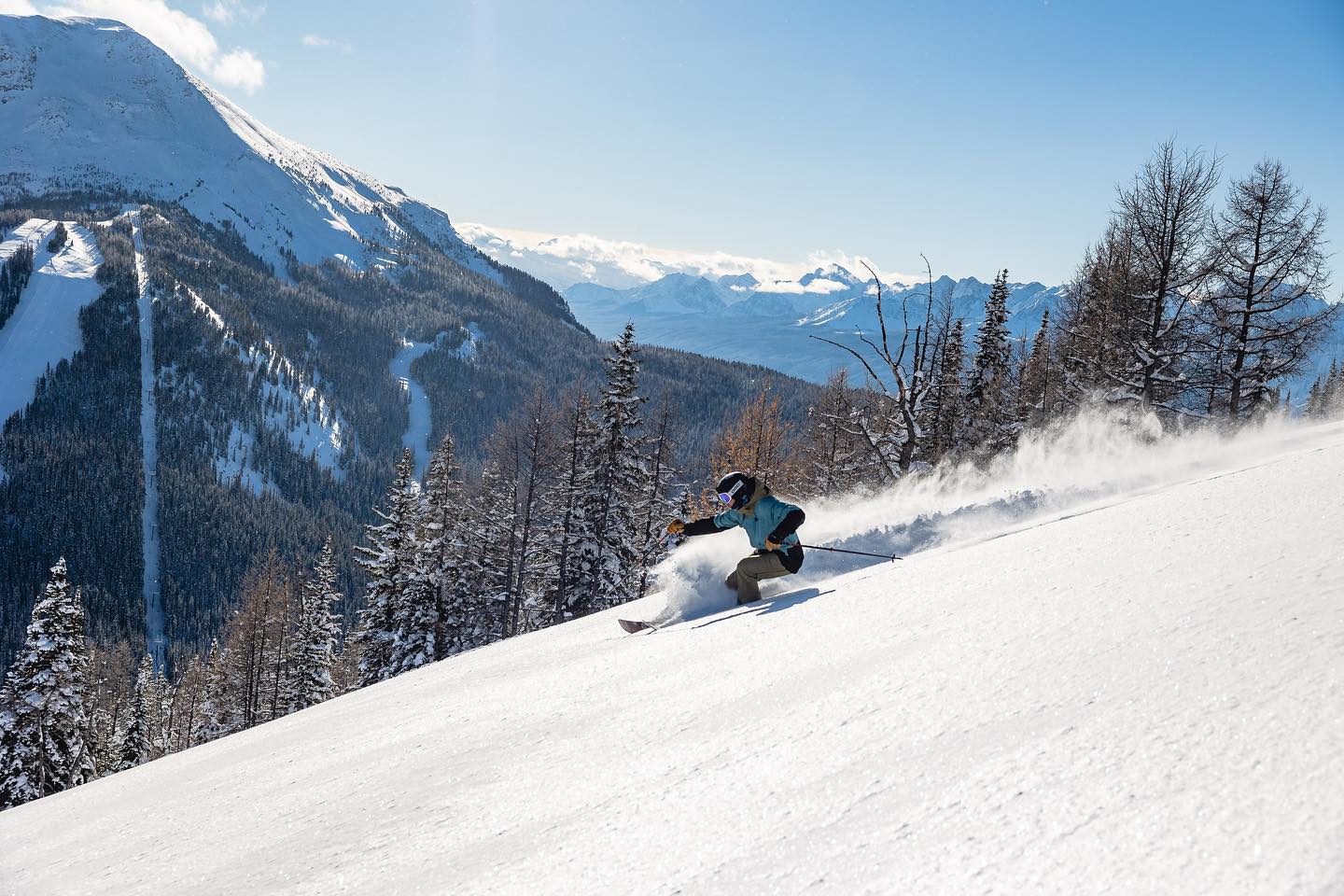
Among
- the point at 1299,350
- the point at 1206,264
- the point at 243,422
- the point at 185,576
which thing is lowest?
the point at 185,576

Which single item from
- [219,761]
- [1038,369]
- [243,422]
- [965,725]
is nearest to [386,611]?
[219,761]

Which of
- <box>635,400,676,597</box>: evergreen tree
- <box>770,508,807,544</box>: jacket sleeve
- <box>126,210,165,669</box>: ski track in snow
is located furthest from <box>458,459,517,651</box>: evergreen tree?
<box>126,210,165,669</box>: ski track in snow

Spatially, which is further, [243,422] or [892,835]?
[243,422]

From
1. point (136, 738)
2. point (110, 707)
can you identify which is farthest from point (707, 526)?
point (110, 707)

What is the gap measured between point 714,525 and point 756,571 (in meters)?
0.74

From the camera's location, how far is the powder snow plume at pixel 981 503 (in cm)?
787

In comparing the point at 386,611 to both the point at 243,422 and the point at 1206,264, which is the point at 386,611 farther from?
the point at 243,422

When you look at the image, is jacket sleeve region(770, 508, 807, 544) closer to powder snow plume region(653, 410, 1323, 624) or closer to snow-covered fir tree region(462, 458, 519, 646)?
powder snow plume region(653, 410, 1323, 624)

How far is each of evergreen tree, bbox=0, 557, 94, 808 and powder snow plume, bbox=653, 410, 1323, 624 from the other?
85.5 feet

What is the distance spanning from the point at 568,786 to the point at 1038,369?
114 ft

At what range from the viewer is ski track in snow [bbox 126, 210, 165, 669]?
383ft

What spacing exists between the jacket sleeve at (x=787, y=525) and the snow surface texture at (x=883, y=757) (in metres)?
1.10

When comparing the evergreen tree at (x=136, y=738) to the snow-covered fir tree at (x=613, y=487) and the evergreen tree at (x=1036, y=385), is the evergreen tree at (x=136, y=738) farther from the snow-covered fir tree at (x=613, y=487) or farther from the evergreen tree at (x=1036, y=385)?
the evergreen tree at (x=1036, y=385)

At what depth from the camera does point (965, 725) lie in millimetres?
2646
